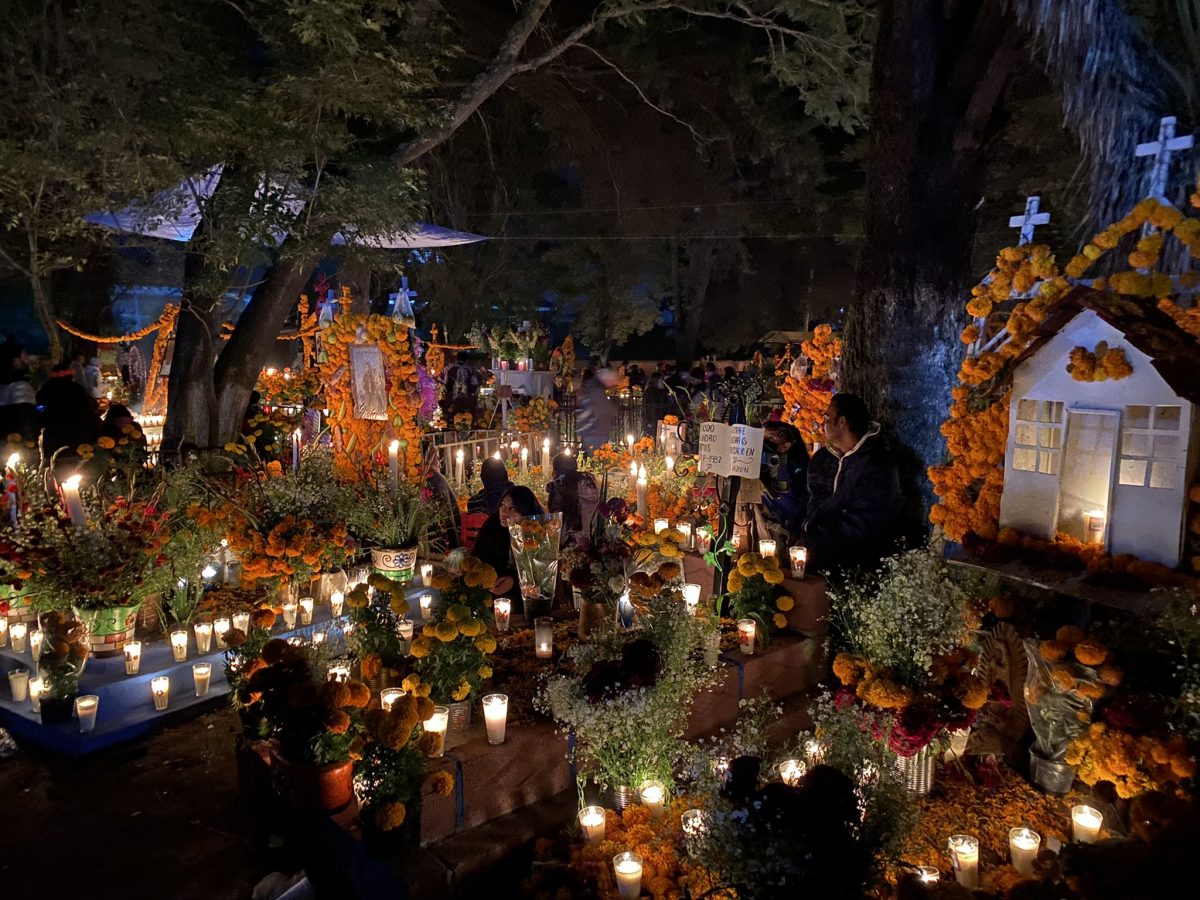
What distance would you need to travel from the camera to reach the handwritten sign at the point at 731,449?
509 centimetres

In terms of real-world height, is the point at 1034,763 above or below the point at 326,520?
below

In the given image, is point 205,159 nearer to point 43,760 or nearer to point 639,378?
point 43,760

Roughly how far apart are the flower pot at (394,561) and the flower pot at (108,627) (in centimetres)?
162

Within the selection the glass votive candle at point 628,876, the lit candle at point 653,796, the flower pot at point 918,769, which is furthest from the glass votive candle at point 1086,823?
the glass votive candle at point 628,876

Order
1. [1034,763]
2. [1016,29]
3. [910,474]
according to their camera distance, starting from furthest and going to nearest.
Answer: [910,474] → [1016,29] → [1034,763]

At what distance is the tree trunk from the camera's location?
6.12 metres

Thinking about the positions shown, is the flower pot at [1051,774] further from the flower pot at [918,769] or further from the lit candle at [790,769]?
the lit candle at [790,769]

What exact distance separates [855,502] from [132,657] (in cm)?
466

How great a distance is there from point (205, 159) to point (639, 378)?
49.5 ft

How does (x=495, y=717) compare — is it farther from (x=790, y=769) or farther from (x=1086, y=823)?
(x=1086, y=823)

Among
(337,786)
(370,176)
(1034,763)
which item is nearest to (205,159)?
(370,176)

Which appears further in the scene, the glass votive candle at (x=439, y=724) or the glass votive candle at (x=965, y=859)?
the glass votive candle at (x=439, y=724)

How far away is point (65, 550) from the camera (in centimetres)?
487

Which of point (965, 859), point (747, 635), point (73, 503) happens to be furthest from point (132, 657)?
point (965, 859)
